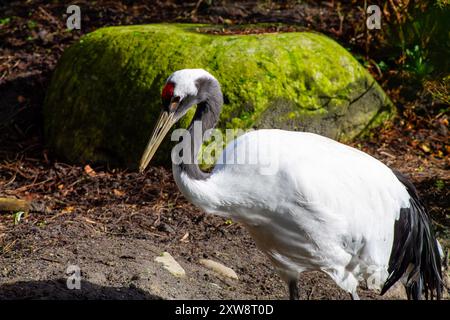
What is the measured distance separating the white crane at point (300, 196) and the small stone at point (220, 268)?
1.86 ft

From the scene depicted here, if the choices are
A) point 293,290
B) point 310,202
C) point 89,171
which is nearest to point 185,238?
point 293,290

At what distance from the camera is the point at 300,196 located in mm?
4094

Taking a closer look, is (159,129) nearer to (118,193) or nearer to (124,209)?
(124,209)

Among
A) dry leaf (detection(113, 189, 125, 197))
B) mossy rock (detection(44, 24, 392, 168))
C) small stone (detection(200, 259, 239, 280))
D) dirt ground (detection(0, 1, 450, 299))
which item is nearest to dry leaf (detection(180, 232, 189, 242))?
dirt ground (detection(0, 1, 450, 299))

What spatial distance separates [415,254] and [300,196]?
1.11 m

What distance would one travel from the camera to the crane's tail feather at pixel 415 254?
465 centimetres

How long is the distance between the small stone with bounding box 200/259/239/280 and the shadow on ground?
631mm

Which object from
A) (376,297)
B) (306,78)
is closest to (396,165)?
(306,78)

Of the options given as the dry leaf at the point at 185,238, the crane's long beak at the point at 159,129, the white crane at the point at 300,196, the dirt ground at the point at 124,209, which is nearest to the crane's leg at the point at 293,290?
the white crane at the point at 300,196

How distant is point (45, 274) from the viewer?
4633mm

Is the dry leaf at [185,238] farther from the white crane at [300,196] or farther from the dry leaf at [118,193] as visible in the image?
the white crane at [300,196]

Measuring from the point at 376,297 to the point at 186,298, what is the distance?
140 centimetres

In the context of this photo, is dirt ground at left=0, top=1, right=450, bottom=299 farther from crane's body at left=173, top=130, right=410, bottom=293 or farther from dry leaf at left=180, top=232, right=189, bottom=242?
crane's body at left=173, top=130, right=410, bottom=293

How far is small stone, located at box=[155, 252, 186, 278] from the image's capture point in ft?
16.2
